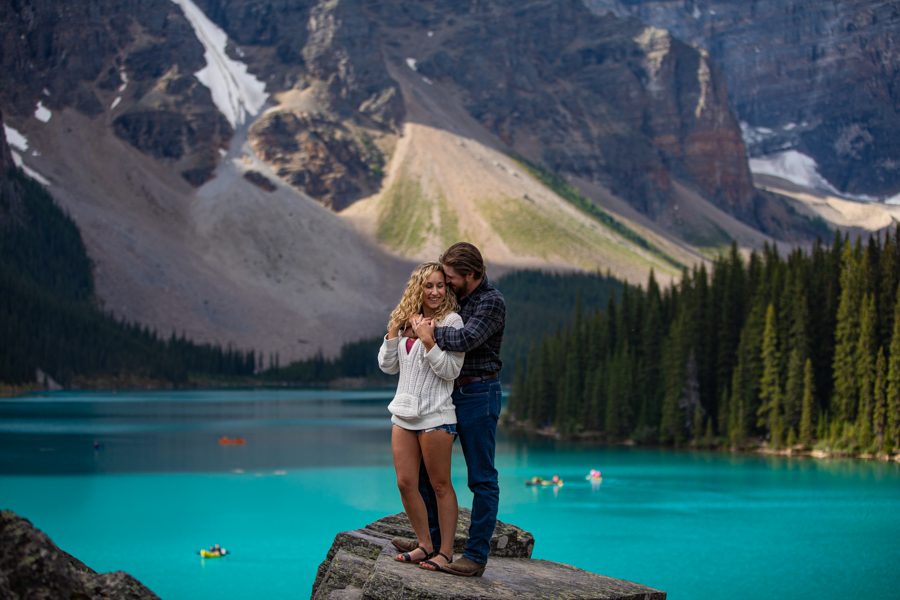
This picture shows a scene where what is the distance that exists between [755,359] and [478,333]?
61634mm

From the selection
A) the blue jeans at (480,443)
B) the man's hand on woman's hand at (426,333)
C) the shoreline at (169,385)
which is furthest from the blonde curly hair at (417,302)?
the shoreline at (169,385)

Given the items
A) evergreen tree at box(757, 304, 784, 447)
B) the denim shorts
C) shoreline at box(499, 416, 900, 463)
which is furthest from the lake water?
the denim shorts

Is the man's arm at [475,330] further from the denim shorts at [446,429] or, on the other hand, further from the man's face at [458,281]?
the denim shorts at [446,429]

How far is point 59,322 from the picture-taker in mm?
143875

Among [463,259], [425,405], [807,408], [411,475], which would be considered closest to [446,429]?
[425,405]

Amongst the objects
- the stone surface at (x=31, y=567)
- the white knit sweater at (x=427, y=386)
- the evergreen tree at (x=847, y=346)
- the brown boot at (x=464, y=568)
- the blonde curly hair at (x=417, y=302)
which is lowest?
the brown boot at (x=464, y=568)

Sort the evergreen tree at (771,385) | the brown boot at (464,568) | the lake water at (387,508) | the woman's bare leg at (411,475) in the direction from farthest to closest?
1. the evergreen tree at (771,385)
2. the lake water at (387,508)
3. the woman's bare leg at (411,475)
4. the brown boot at (464,568)

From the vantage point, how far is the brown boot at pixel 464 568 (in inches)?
342

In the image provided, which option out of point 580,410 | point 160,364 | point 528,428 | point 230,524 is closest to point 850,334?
point 580,410

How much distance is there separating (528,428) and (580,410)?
366 inches

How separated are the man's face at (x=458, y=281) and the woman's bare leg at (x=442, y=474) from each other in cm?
162

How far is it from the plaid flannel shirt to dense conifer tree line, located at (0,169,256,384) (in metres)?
121

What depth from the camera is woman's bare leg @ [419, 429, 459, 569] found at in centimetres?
905

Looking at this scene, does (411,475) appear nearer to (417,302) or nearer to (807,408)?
(417,302)
